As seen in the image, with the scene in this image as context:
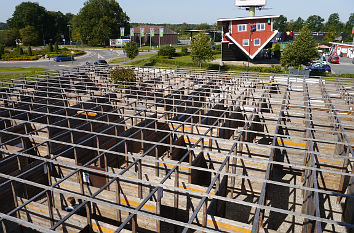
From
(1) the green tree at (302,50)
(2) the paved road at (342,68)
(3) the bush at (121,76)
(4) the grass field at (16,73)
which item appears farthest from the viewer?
(2) the paved road at (342,68)

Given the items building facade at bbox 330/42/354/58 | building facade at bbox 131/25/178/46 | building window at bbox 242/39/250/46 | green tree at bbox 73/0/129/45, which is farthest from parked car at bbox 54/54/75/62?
building facade at bbox 330/42/354/58

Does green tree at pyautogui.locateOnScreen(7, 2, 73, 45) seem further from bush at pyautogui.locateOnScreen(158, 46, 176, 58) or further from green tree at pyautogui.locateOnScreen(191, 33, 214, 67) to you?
green tree at pyautogui.locateOnScreen(191, 33, 214, 67)

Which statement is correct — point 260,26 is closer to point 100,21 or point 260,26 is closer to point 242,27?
point 242,27

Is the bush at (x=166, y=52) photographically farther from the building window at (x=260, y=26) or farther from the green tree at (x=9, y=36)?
the green tree at (x=9, y=36)

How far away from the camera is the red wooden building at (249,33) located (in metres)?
50.3

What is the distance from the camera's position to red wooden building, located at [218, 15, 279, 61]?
1982 inches

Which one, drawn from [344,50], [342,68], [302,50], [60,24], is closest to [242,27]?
[302,50]

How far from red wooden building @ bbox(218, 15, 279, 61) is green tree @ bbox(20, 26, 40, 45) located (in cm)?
7141

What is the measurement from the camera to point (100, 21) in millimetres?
97312

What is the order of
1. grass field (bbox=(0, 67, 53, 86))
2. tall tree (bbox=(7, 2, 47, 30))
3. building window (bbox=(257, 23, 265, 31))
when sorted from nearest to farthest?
1. grass field (bbox=(0, 67, 53, 86))
2. building window (bbox=(257, 23, 265, 31))
3. tall tree (bbox=(7, 2, 47, 30))

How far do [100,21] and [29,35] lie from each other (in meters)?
24.5

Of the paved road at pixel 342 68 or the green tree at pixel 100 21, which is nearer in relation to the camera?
the paved road at pixel 342 68

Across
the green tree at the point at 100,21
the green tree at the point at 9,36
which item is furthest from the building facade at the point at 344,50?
the green tree at the point at 9,36

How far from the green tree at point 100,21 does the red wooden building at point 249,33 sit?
55121 mm
